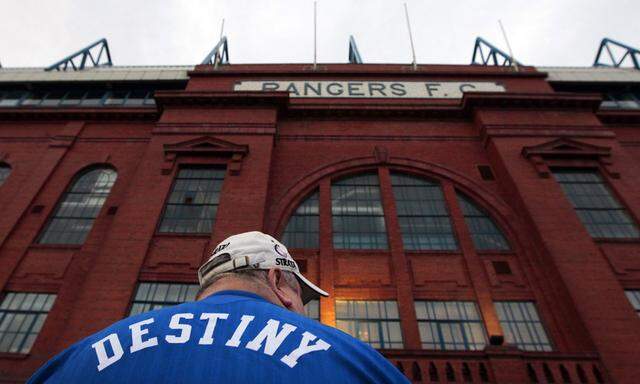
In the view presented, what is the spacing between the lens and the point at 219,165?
1458 centimetres

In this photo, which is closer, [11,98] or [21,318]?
[21,318]

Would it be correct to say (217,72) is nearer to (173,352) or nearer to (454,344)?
(454,344)

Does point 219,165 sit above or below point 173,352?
above

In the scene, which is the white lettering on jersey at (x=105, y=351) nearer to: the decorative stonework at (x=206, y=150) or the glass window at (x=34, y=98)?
the decorative stonework at (x=206, y=150)

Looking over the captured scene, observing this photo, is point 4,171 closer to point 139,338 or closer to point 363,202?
point 363,202

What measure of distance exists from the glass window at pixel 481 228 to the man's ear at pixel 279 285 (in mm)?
12278

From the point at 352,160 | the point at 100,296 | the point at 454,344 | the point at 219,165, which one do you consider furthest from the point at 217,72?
the point at 454,344

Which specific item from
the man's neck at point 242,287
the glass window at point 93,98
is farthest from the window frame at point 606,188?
the glass window at point 93,98

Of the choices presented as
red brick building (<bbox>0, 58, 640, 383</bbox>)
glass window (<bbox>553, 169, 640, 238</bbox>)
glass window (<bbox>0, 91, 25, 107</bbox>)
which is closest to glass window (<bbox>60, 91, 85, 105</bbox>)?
red brick building (<bbox>0, 58, 640, 383</bbox>)

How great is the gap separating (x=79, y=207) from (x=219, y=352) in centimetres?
1592

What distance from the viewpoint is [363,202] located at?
1433 centimetres

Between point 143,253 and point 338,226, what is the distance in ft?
21.8

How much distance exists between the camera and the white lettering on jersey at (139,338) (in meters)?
1.25

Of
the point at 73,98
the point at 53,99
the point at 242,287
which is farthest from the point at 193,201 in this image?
the point at 242,287
